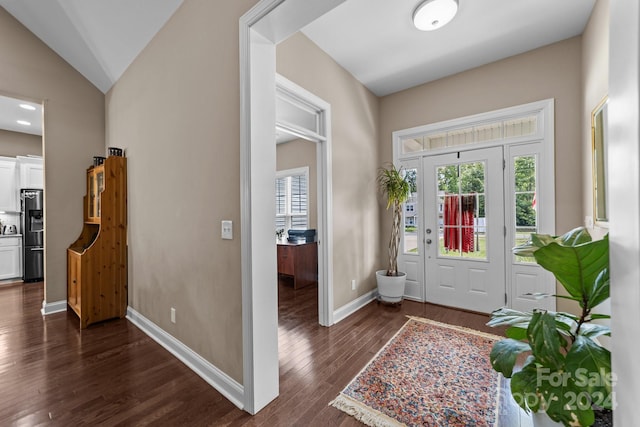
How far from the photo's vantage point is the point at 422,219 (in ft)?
12.2

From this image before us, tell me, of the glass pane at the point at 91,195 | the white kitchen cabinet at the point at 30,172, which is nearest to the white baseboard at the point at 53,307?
the glass pane at the point at 91,195

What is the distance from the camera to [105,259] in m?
3.13

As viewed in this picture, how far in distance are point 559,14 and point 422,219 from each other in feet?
7.79

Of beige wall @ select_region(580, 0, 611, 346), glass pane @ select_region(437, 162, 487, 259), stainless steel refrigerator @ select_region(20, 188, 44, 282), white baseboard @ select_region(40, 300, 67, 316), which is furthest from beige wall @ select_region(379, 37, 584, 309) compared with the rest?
stainless steel refrigerator @ select_region(20, 188, 44, 282)

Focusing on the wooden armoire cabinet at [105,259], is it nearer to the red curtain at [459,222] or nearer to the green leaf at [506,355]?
the green leaf at [506,355]

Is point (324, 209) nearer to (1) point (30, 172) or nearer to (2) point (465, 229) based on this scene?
(2) point (465, 229)

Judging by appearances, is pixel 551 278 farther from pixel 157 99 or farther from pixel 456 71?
pixel 157 99

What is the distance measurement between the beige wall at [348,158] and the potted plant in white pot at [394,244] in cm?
25

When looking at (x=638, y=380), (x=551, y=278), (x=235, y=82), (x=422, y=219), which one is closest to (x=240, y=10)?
(x=235, y=82)

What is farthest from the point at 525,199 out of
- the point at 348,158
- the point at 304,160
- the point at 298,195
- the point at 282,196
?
the point at 282,196

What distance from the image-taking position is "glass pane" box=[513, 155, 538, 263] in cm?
302

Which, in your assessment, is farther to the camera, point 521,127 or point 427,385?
point 521,127

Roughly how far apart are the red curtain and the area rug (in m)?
1.15

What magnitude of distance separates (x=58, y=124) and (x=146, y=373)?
3.32 meters
